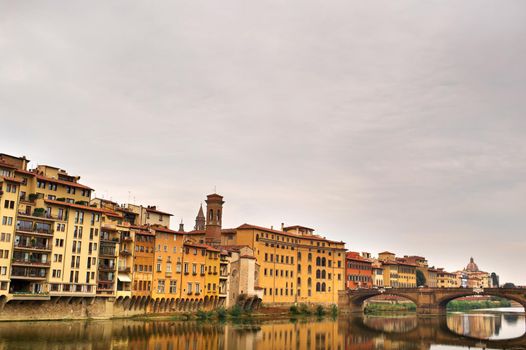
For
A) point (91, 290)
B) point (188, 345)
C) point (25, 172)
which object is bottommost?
point (188, 345)

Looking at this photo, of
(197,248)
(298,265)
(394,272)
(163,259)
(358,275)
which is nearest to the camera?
(163,259)

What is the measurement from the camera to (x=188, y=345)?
57.4 metres

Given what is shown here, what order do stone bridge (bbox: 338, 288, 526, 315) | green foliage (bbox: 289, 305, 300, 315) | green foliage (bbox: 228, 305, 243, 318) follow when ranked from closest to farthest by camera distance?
green foliage (bbox: 228, 305, 243, 318) < green foliage (bbox: 289, 305, 300, 315) < stone bridge (bbox: 338, 288, 526, 315)

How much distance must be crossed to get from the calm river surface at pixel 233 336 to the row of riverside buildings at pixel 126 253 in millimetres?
6694

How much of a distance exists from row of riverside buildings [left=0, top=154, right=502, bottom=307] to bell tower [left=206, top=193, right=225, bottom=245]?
207 mm

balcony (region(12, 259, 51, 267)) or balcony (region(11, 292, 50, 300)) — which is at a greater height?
balcony (region(12, 259, 51, 267))

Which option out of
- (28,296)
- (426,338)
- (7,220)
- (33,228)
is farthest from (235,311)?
(7,220)

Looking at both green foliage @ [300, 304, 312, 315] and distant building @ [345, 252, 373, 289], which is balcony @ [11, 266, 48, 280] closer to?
green foliage @ [300, 304, 312, 315]

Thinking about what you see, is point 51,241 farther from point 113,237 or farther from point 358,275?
point 358,275

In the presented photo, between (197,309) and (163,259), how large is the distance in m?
12.1

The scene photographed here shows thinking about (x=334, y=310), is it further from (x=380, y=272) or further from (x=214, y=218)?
(x=380, y=272)

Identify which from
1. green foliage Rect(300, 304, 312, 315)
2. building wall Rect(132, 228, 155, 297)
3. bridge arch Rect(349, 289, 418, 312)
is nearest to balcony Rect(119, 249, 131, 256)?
building wall Rect(132, 228, 155, 297)

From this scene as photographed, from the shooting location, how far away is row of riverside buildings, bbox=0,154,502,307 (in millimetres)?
70750

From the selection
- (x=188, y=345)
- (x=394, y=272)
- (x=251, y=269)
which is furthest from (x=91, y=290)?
(x=394, y=272)
